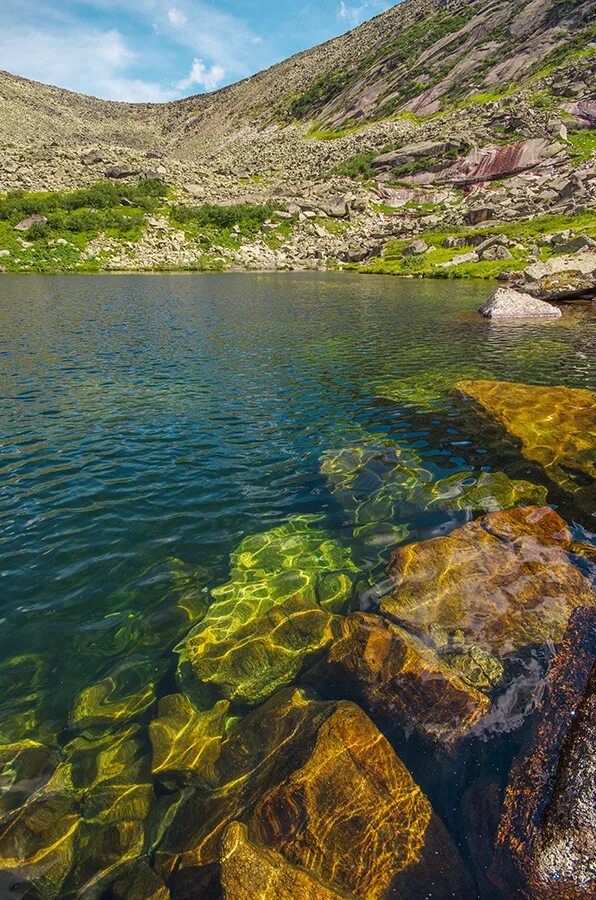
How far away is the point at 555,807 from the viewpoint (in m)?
4.77

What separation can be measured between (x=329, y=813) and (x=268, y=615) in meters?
3.82

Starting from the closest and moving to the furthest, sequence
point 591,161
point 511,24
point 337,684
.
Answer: point 337,684 < point 591,161 < point 511,24

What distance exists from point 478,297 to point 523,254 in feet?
80.3

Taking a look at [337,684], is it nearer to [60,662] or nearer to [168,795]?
[168,795]

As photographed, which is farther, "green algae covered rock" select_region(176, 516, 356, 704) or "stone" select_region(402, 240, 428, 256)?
"stone" select_region(402, 240, 428, 256)

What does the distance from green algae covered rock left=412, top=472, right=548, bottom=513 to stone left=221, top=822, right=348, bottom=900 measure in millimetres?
8526

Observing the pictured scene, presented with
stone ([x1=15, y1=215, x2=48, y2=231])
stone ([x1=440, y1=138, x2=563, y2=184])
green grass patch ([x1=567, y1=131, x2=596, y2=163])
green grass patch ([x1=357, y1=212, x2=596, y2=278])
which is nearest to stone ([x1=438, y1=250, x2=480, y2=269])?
green grass patch ([x1=357, y1=212, x2=596, y2=278])

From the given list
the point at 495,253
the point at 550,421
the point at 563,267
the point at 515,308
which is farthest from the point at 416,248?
the point at 550,421

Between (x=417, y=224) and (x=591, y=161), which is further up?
(x=591, y=161)

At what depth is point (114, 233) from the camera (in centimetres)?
9731

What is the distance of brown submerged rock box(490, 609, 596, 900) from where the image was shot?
427 cm

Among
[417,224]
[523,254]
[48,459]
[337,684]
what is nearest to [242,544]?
[337,684]

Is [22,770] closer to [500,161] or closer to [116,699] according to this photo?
[116,699]

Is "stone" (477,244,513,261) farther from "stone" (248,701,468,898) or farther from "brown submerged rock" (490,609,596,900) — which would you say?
"stone" (248,701,468,898)
